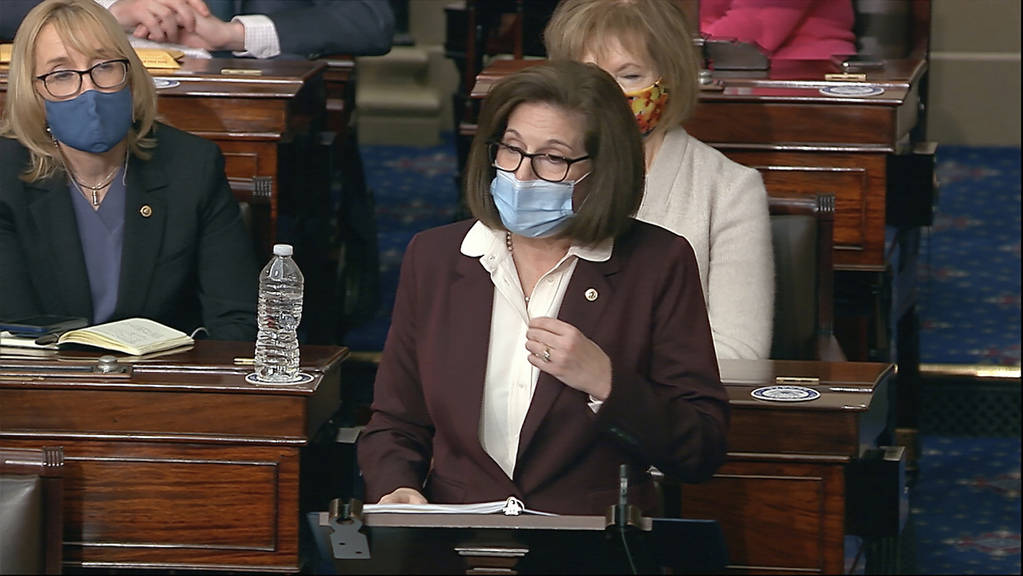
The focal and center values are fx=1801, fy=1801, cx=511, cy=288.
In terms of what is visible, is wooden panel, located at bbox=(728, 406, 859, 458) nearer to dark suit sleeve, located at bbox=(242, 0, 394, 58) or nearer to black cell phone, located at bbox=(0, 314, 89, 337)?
black cell phone, located at bbox=(0, 314, 89, 337)

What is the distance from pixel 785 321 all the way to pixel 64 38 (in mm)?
1422

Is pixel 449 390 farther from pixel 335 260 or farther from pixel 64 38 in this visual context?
pixel 335 260

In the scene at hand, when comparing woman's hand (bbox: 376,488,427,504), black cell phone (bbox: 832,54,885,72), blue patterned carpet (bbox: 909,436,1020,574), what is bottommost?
blue patterned carpet (bbox: 909,436,1020,574)

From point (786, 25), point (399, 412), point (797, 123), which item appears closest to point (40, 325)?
point (399, 412)

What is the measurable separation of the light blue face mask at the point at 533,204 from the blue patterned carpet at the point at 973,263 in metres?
2.34

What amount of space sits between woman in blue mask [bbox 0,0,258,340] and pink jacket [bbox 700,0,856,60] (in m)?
1.54

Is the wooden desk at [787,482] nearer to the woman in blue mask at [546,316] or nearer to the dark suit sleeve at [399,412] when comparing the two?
the woman in blue mask at [546,316]

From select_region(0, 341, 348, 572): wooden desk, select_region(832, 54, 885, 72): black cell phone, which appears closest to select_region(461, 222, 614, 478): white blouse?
select_region(0, 341, 348, 572): wooden desk

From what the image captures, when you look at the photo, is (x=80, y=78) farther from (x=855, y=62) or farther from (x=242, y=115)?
(x=855, y=62)

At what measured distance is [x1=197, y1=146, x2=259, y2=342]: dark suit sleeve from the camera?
10.6 feet

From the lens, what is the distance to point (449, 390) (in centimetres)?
252

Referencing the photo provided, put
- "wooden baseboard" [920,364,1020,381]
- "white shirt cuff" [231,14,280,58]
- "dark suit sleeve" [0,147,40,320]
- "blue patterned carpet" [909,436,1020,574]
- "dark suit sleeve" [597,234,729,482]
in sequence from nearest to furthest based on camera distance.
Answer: "dark suit sleeve" [597,234,729,482], "dark suit sleeve" [0,147,40,320], "blue patterned carpet" [909,436,1020,574], "white shirt cuff" [231,14,280,58], "wooden baseboard" [920,364,1020,381]

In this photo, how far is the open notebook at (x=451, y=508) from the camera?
84.6 inches

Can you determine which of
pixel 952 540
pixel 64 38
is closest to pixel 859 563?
pixel 952 540
